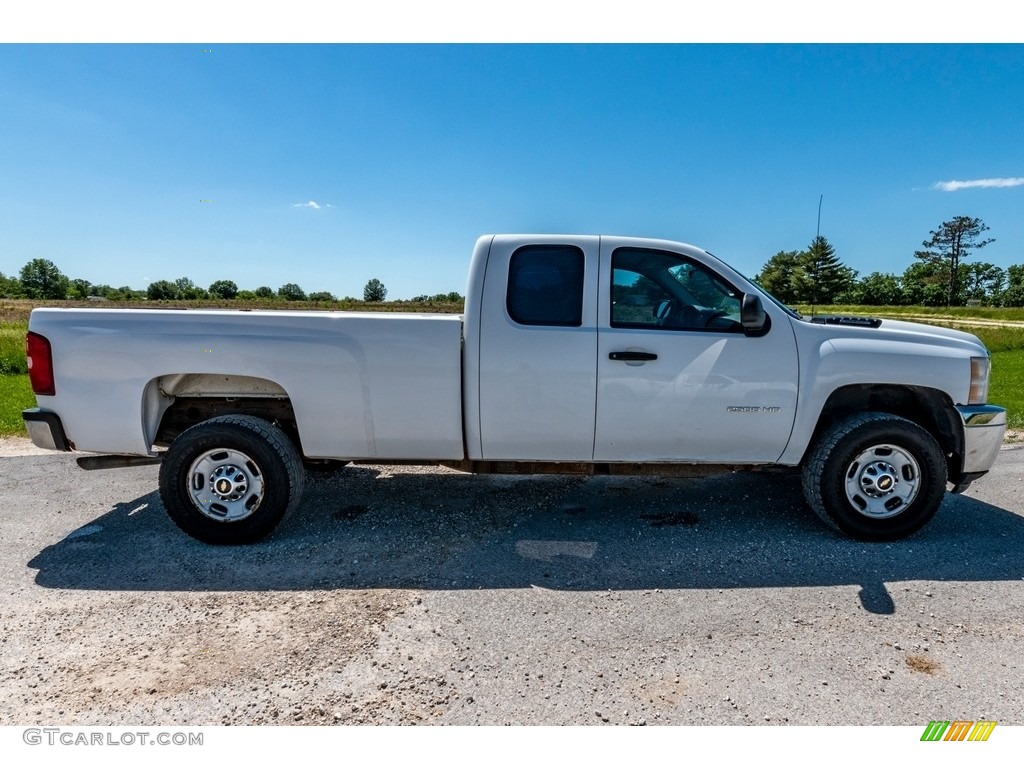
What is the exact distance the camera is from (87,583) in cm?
351

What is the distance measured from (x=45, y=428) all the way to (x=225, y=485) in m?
1.22

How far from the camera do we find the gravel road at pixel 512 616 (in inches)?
96.8

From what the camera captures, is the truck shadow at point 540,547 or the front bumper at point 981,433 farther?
the front bumper at point 981,433

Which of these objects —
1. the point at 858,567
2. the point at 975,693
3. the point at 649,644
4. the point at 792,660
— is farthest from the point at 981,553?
the point at 649,644

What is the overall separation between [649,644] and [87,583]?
323cm

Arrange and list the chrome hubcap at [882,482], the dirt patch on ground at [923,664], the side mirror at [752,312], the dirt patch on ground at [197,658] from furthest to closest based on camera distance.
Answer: the chrome hubcap at [882,482]
the side mirror at [752,312]
the dirt patch on ground at [923,664]
the dirt patch on ground at [197,658]

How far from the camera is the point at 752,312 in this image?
3.80 meters

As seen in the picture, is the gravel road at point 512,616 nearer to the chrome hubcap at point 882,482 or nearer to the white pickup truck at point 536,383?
the chrome hubcap at point 882,482

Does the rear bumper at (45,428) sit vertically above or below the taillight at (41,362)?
below

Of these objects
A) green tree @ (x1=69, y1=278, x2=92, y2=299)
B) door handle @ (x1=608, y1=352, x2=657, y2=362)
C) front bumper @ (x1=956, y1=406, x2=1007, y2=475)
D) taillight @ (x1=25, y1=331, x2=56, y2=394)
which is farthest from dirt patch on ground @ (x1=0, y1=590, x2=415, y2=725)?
green tree @ (x1=69, y1=278, x2=92, y2=299)

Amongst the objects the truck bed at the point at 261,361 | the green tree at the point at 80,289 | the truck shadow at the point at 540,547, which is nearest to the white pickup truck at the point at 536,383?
the truck bed at the point at 261,361

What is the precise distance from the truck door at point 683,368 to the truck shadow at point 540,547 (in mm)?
632

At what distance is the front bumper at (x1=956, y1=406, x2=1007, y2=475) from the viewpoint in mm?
4035

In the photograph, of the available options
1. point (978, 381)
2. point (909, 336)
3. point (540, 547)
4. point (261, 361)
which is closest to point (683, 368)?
point (540, 547)
